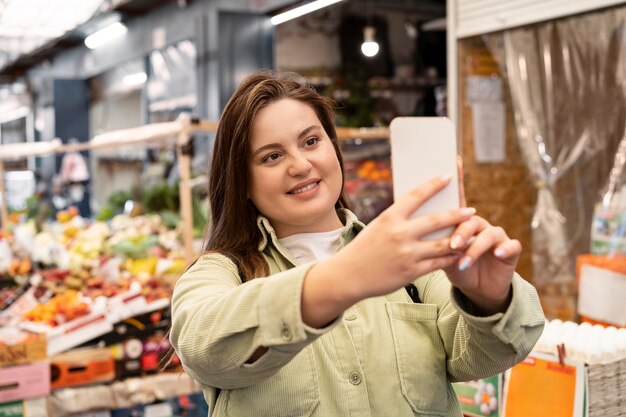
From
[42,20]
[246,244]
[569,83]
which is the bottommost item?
[246,244]

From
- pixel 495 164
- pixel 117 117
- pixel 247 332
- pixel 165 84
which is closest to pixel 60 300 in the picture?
pixel 495 164

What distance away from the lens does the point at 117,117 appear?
14125 mm

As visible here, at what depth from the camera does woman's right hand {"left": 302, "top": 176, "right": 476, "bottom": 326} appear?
3.55 ft

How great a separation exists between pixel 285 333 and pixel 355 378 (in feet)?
1.23

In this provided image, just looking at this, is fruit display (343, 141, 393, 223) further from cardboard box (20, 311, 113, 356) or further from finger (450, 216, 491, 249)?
finger (450, 216, 491, 249)

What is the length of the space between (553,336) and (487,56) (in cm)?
302

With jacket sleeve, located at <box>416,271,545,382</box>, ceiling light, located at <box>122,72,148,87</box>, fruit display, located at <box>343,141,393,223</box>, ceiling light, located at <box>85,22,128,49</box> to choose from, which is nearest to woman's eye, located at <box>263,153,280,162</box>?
jacket sleeve, located at <box>416,271,545,382</box>

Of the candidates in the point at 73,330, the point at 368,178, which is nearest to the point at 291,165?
the point at 73,330

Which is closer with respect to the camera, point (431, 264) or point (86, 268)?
point (431, 264)

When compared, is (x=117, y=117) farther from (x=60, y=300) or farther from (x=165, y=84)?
(x=60, y=300)

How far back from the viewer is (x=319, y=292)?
116cm

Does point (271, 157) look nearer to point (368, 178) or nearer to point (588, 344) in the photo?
point (588, 344)

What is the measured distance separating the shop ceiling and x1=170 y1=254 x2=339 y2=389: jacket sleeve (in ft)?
23.8

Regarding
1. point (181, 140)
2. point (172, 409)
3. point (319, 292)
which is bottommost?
point (172, 409)
